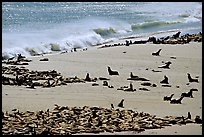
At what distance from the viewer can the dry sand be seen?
650cm

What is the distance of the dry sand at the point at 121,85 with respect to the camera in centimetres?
650

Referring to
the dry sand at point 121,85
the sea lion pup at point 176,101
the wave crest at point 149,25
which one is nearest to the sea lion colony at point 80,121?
the dry sand at point 121,85

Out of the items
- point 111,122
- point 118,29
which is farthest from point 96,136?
point 118,29

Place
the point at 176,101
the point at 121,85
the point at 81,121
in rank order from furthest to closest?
the point at 121,85 → the point at 176,101 → the point at 81,121

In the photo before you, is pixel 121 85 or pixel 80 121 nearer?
pixel 80 121

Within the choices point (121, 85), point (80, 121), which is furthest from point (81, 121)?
point (121, 85)

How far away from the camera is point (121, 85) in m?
A: 7.98

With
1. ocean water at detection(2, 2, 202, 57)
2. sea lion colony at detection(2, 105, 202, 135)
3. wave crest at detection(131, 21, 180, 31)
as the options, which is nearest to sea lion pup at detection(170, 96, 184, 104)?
sea lion colony at detection(2, 105, 202, 135)

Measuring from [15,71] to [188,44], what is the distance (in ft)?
18.5

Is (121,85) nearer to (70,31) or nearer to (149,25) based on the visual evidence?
(70,31)

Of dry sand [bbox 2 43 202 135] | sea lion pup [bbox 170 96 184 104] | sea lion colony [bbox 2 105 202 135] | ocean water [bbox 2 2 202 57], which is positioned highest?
ocean water [bbox 2 2 202 57]

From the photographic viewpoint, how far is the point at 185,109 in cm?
654

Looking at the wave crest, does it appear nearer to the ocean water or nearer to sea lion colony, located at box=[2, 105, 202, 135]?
the ocean water

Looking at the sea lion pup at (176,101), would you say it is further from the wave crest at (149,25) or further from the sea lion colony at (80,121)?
the wave crest at (149,25)
